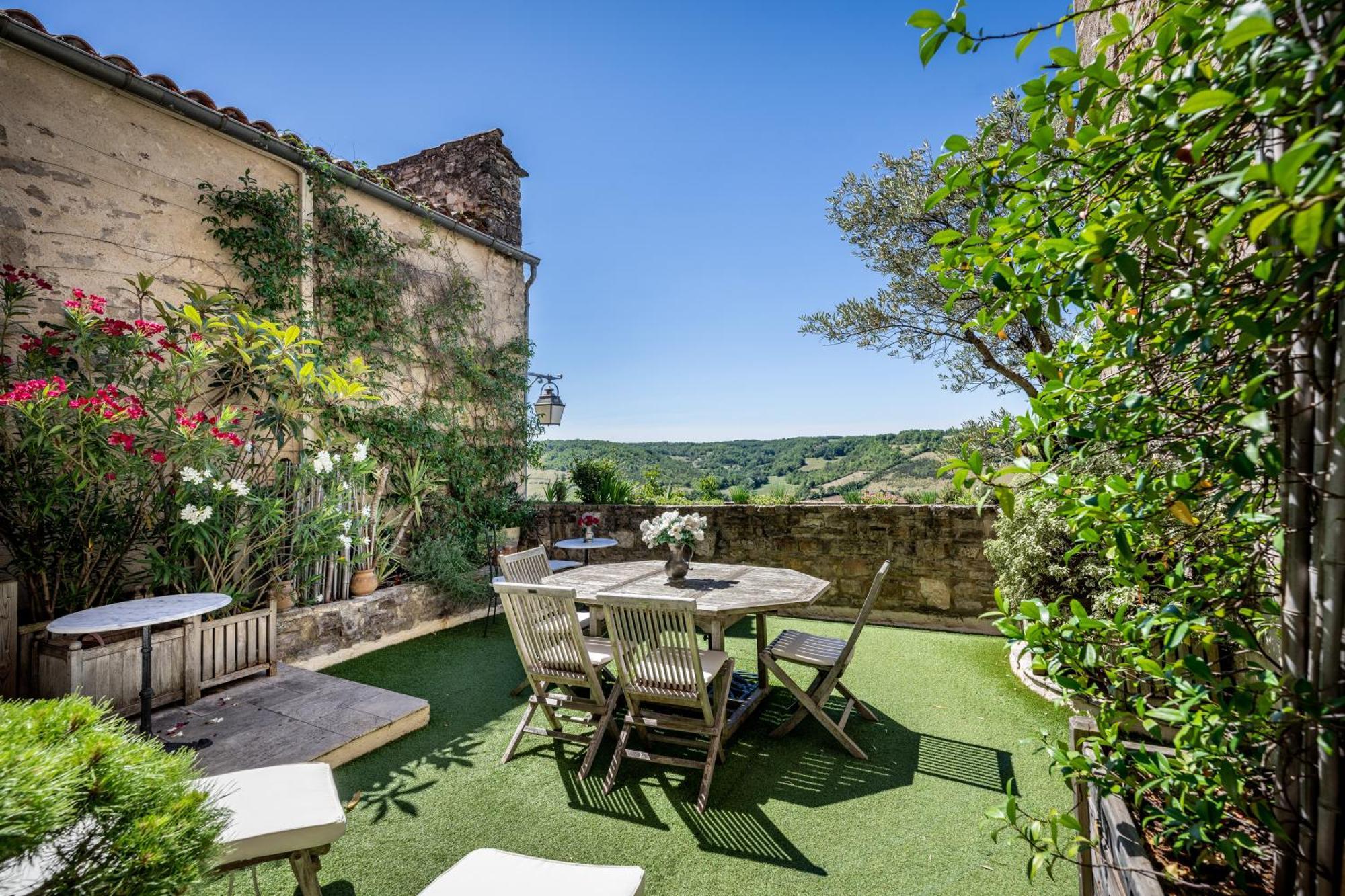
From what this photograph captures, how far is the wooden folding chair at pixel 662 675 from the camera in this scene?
2740 mm

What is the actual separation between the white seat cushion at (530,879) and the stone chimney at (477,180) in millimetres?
7089

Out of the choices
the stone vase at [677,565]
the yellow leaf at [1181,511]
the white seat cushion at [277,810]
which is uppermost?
the yellow leaf at [1181,511]

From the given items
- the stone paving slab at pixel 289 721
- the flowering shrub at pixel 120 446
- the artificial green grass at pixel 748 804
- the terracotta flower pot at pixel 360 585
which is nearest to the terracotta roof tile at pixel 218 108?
the flowering shrub at pixel 120 446

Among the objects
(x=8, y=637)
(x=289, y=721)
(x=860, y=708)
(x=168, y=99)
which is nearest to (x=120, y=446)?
(x=8, y=637)

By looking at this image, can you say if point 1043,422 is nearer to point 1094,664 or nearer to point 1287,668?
point 1094,664

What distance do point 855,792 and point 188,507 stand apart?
13.3ft

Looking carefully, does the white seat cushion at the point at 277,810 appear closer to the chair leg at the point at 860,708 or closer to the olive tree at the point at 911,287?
the chair leg at the point at 860,708

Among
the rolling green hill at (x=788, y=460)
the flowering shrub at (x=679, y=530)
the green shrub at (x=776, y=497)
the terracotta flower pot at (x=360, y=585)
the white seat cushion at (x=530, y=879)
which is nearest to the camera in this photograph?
the white seat cushion at (x=530, y=879)

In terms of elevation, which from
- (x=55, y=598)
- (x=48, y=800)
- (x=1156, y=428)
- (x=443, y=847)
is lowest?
(x=443, y=847)

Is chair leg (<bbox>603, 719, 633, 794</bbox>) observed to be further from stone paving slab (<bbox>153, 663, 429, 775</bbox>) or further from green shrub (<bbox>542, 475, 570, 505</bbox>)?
green shrub (<bbox>542, 475, 570, 505</bbox>)

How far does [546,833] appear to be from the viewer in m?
2.51

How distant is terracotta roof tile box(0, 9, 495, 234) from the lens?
3.74 metres

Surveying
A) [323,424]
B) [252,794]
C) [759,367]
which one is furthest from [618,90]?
[759,367]

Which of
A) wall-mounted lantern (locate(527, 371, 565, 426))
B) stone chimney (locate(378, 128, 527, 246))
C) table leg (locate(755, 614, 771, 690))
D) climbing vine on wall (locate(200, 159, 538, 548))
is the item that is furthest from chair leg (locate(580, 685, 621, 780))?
stone chimney (locate(378, 128, 527, 246))
